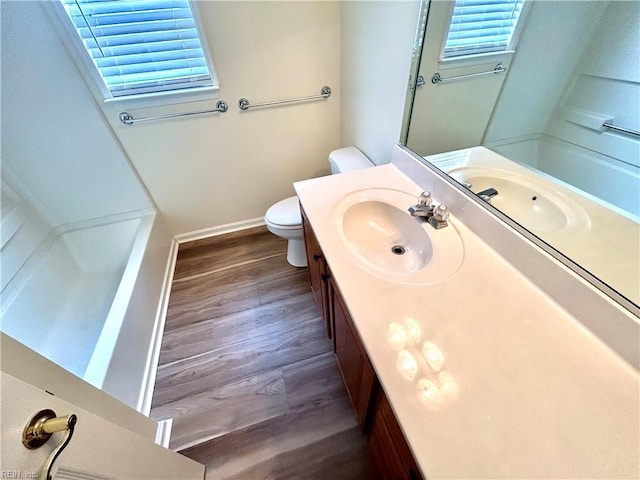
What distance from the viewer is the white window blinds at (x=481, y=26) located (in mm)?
847

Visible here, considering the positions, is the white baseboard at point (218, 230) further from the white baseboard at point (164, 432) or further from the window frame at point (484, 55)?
the window frame at point (484, 55)

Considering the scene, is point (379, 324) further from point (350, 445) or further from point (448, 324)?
point (350, 445)

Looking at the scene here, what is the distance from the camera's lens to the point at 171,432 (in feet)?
3.92

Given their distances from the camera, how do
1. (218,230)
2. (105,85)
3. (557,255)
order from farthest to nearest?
(218,230)
(105,85)
(557,255)

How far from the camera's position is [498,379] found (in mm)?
570

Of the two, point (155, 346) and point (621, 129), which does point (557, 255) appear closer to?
point (621, 129)

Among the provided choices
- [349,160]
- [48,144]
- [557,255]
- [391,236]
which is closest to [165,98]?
[48,144]

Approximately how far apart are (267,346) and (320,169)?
1465 mm

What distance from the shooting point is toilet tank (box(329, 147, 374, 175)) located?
5.49ft

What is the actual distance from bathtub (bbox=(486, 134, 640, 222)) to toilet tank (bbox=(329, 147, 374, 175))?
913 millimetres

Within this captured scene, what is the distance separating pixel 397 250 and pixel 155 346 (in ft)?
4.75

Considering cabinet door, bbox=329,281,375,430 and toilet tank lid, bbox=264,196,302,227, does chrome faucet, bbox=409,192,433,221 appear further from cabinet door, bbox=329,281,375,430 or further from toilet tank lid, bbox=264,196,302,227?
toilet tank lid, bbox=264,196,302,227

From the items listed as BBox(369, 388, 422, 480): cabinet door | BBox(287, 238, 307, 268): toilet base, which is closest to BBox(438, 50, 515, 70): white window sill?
BBox(369, 388, 422, 480): cabinet door

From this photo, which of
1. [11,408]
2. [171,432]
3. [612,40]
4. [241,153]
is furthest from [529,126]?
[171,432]
